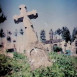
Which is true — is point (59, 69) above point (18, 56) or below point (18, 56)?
below

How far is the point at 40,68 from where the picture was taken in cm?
211

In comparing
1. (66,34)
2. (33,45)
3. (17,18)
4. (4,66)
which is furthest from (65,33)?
(4,66)

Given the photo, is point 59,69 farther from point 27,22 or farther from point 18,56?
point 27,22

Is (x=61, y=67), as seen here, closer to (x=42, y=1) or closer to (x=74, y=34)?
(x=74, y=34)

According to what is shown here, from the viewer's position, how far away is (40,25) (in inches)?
84.4

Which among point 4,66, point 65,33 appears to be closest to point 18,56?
point 4,66

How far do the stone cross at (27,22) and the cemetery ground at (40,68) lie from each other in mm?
194

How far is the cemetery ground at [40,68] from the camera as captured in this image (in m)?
2.06

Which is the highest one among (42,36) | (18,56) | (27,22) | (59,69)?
(27,22)

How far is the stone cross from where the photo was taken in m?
2.13

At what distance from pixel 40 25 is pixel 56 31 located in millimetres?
201

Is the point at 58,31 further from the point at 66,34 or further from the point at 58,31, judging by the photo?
the point at 66,34

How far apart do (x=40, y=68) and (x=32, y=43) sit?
0.99 ft

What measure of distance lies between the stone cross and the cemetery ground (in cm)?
19
